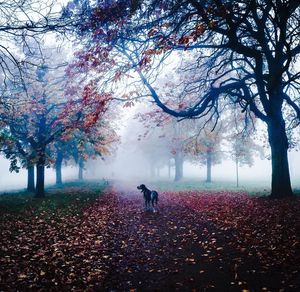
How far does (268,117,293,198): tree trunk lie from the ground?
208 cm

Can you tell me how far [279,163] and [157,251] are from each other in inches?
389

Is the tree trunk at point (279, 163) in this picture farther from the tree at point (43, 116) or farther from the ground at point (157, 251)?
the tree at point (43, 116)

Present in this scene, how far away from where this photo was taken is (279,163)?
15.3 m

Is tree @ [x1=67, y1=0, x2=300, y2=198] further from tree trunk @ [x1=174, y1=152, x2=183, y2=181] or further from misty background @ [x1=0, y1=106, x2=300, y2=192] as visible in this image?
misty background @ [x1=0, y1=106, x2=300, y2=192]

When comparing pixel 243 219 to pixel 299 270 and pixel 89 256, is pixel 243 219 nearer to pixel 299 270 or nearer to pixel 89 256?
pixel 299 270

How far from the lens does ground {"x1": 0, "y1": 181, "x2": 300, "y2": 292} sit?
595 centimetres

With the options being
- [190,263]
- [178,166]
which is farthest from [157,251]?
[178,166]

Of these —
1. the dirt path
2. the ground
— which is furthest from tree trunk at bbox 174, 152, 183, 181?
the dirt path

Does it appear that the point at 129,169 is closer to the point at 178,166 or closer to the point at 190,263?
the point at 178,166

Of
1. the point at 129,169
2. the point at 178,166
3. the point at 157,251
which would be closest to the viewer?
the point at 157,251

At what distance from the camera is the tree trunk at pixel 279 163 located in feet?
49.8

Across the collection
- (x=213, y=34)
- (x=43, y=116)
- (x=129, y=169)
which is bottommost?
(x=129, y=169)

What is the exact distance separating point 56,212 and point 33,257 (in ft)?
22.5

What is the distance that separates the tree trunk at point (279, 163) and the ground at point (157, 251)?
2.08 m
